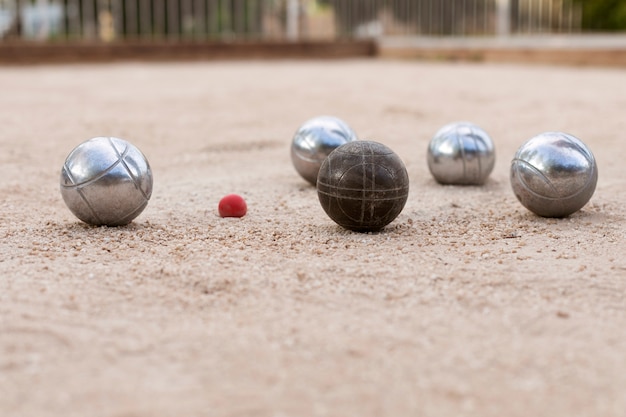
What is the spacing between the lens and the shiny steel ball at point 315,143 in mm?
6828

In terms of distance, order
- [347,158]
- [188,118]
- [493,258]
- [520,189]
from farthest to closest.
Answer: [188,118]
[520,189]
[347,158]
[493,258]

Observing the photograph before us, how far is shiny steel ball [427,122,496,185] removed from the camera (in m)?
6.96

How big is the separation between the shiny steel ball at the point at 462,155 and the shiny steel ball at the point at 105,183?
262 centimetres

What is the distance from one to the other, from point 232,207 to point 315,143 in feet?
3.87

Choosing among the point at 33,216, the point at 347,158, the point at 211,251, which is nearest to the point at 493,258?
the point at 347,158

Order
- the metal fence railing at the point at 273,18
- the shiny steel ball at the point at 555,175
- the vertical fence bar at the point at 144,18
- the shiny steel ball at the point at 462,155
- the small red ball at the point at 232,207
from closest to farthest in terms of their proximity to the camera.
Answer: the shiny steel ball at the point at 555,175 < the small red ball at the point at 232,207 < the shiny steel ball at the point at 462,155 < the metal fence railing at the point at 273,18 < the vertical fence bar at the point at 144,18

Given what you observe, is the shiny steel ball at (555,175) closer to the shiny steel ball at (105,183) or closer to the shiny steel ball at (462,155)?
the shiny steel ball at (462,155)

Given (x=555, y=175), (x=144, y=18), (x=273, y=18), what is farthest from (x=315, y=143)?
(x=273, y=18)

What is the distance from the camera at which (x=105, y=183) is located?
5.38 metres

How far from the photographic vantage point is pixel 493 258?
4871 millimetres

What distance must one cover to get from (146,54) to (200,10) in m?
3.85

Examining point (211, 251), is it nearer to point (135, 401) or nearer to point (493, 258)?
point (493, 258)

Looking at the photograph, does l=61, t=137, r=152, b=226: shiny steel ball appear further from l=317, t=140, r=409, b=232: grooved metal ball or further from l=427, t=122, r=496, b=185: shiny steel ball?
l=427, t=122, r=496, b=185: shiny steel ball

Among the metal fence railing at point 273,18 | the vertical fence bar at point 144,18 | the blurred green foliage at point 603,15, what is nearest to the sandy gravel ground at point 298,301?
the metal fence railing at point 273,18
